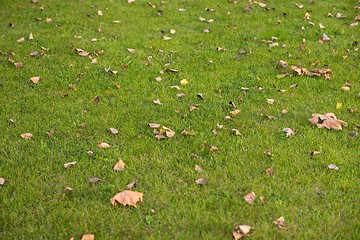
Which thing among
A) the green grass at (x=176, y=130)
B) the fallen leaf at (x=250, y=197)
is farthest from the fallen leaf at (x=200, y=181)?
the fallen leaf at (x=250, y=197)

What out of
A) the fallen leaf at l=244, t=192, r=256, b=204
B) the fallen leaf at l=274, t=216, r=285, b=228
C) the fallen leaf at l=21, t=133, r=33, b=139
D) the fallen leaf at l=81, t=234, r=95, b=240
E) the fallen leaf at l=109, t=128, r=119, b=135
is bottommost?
the fallen leaf at l=21, t=133, r=33, b=139

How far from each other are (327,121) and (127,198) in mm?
2353

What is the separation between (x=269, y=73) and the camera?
6.14 metres

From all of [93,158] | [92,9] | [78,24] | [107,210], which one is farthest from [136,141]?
[92,9]

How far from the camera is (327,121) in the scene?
487cm

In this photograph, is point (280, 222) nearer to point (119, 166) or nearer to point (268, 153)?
point (268, 153)

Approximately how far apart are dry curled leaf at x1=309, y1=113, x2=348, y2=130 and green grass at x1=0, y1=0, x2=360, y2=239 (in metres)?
0.09

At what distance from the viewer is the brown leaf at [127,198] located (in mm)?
3773

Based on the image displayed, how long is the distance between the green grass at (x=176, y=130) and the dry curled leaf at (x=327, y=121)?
0.09 meters

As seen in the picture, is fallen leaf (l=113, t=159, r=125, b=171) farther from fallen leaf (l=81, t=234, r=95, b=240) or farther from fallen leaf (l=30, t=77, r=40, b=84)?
fallen leaf (l=30, t=77, r=40, b=84)

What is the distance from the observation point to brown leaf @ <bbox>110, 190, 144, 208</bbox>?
12.4ft

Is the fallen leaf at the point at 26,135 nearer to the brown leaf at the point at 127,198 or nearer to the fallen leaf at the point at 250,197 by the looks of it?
the brown leaf at the point at 127,198

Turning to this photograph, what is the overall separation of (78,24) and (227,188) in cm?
496

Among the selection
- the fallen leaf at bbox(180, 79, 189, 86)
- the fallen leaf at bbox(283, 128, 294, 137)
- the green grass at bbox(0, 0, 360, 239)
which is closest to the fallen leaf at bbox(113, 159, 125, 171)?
the green grass at bbox(0, 0, 360, 239)
